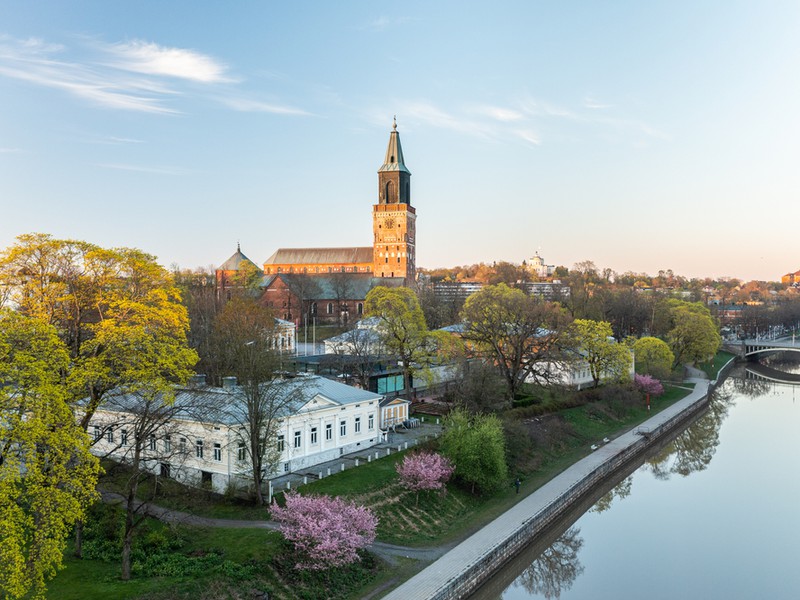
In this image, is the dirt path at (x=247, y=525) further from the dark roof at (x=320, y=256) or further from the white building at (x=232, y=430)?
the dark roof at (x=320, y=256)

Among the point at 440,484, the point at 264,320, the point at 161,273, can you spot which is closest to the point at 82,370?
the point at 161,273

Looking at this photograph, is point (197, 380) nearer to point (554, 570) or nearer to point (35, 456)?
point (35, 456)

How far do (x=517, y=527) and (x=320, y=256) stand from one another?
264ft

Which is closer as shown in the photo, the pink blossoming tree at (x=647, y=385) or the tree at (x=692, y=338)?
the pink blossoming tree at (x=647, y=385)

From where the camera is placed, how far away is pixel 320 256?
9975 cm

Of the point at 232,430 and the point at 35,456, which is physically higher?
the point at 35,456

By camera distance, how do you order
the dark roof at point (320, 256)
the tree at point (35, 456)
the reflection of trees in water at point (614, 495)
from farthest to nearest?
the dark roof at point (320, 256) < the reflection of trees in water at point (614, 495) < the tree at point (35, 456)

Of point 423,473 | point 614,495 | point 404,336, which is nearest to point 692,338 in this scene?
point 404,336

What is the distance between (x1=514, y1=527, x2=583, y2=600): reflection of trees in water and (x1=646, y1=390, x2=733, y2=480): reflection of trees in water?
12204 millimetres

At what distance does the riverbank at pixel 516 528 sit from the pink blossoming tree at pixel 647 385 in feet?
30.6

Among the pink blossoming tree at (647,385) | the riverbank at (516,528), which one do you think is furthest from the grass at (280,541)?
the pink blossoming tree at (647,385)

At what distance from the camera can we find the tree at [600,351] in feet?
151

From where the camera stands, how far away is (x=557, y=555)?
23.2 m

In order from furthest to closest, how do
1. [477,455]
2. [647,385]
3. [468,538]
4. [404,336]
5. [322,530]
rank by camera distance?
[647,385], [404,336], [477,455], [468,538], [322,530]
